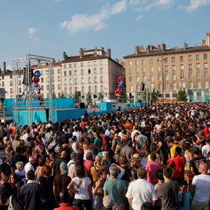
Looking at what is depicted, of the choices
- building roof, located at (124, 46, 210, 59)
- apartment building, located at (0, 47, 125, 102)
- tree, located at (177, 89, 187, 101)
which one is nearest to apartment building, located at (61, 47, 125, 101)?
apartment building, located at (0, 47, 125, 102)

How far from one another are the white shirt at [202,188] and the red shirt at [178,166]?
1.89m

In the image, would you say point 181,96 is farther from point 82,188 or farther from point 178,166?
point 82,188

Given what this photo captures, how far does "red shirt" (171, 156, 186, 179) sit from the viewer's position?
22.5 feet

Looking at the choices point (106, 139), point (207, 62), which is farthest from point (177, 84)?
point (106, 139)

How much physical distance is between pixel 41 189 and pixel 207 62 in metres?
77.2

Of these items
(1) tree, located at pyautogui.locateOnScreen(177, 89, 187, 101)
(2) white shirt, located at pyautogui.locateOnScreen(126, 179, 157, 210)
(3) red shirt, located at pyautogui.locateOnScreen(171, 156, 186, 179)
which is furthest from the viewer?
(1) tree, located at pyautogui.locateOnScreen(177, 89, 187, 101)

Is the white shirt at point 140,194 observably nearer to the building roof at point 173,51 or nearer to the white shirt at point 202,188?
the white shirt at point 202,188

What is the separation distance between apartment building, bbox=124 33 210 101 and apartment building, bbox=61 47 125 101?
6729 millimetres

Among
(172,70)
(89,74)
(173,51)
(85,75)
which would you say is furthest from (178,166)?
(85,75)

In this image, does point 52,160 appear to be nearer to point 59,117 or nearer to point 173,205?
point 173,205

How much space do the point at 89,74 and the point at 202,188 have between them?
8126 centimetres

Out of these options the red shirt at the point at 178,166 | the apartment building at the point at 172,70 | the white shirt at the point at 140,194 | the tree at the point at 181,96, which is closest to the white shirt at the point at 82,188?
the white shirt at the point at 140,194

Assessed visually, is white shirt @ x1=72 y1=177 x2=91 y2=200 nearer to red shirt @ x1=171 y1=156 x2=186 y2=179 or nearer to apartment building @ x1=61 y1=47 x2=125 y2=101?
red shirt @ x1=171 y1=156 x2=186 y2=179

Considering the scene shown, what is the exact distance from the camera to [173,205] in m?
4.65
